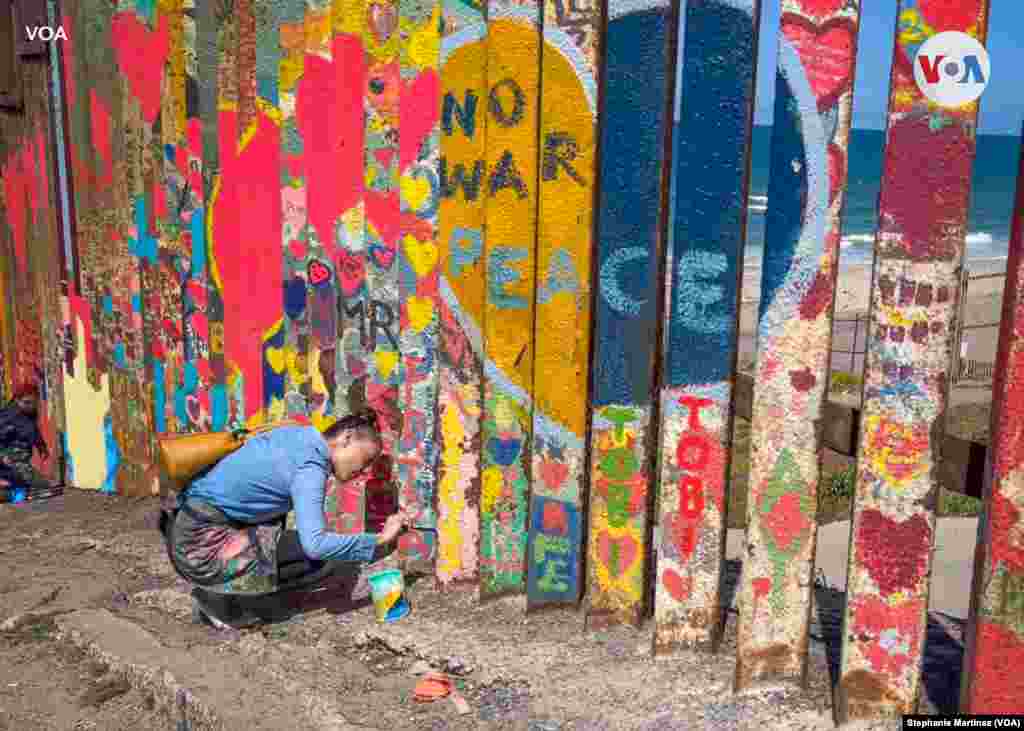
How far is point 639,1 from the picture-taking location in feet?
10.4

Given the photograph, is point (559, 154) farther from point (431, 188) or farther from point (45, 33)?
point (45, 33)

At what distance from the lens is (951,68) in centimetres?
268

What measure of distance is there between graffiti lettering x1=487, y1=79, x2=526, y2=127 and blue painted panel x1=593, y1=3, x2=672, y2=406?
1.11 feet

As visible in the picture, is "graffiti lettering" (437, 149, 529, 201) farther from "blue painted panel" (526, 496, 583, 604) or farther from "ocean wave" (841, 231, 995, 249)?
"ocean wave" (841, 231, 995, 249)

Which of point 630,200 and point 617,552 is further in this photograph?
point 617,552

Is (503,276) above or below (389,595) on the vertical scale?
above

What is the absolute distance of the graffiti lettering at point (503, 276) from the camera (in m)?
3.60

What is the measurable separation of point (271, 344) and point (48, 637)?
146 centimetres

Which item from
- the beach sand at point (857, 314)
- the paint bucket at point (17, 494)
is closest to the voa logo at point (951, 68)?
the paint bucket at point (17, 494)

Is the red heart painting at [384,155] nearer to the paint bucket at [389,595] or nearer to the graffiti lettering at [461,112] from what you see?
the graffiti lettering at [461,112]

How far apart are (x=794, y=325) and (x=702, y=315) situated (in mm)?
299

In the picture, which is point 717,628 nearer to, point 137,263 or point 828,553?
point 137,263

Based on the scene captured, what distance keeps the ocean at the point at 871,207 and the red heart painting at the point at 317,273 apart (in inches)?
737

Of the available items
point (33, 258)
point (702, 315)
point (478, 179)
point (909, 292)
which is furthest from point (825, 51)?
point (33, 258)
